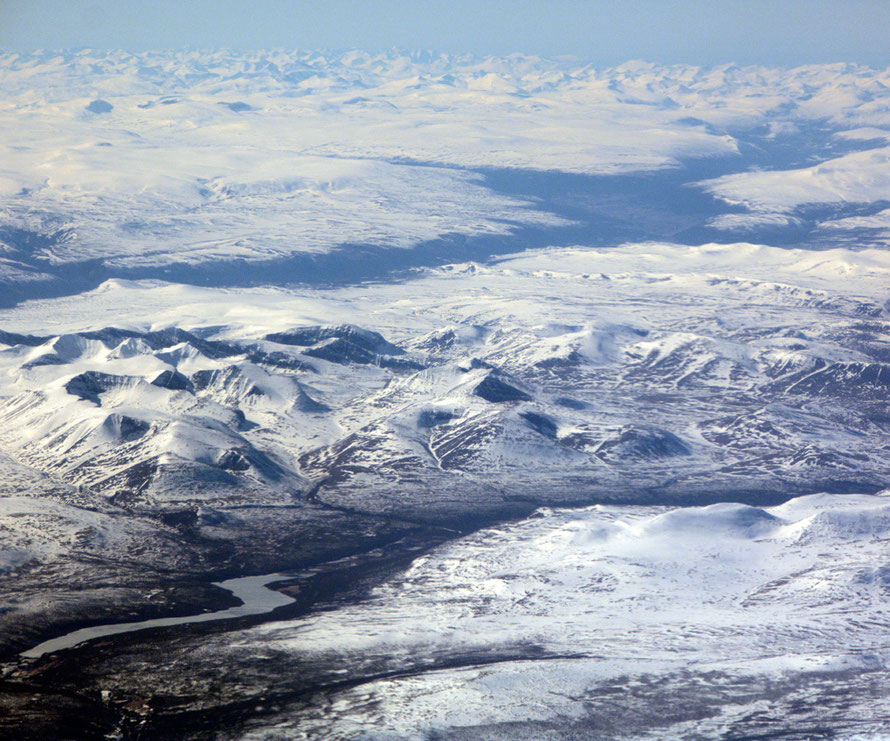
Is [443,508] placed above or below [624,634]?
above

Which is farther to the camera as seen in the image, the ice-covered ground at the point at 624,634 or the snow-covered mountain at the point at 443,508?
the snow-covered mountain at the point at 443,508

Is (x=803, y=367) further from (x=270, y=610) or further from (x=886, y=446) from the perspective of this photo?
(x=270, y=610)

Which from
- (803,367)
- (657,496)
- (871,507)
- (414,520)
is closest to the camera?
→ (871,507)

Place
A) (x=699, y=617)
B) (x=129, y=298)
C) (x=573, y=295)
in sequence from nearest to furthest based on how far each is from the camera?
(x=699, y=617) → (x=129, y=298) → (x=573, y=295)

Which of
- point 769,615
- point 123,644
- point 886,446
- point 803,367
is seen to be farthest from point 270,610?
point 803,367

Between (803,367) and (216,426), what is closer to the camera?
(216,426)

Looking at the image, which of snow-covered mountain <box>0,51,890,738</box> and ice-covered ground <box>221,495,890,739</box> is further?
snow-covered mountain <box>0,51,890,738</box>

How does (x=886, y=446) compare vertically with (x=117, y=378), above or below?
below

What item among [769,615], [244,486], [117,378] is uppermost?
[117,378]

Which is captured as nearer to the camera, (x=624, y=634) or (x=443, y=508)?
(x=624, y=634)

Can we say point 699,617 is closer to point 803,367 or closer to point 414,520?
point 414,520
